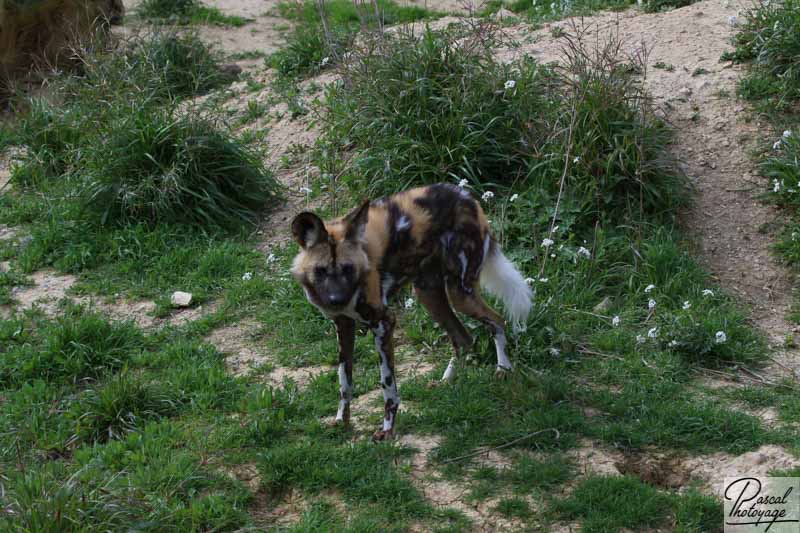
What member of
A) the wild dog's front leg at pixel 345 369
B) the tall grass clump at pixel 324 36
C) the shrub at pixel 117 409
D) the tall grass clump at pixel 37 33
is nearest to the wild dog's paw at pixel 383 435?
the wild dog's front leg at pixel 345 369

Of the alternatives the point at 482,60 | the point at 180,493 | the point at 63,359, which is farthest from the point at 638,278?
the point at 63,359

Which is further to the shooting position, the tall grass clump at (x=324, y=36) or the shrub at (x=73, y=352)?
the tall grass clump at (x=324, y=36)

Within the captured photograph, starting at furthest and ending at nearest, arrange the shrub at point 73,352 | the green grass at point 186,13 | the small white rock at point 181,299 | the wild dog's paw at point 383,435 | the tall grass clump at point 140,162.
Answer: the green grass at point 186,13 < the tall grass clump at point 140,162 < the small white rock at point 181,299 < the shrub at point 73,352 < the wild dog's paw at point 383,435

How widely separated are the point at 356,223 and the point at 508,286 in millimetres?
929

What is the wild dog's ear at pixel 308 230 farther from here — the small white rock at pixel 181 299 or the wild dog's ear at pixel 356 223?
the small white rock at pixel 181 299

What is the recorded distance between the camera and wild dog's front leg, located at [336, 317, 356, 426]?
12.5ft

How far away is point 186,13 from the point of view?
9562mm

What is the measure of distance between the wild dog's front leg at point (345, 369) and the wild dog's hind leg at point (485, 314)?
550 mm

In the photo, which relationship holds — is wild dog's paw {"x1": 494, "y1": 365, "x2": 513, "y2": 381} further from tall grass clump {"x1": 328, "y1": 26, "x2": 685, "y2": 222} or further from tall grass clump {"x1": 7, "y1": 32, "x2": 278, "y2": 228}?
tall grass clump {"x1": 7, "y1": 32, "x2": 278, "y2": 228}

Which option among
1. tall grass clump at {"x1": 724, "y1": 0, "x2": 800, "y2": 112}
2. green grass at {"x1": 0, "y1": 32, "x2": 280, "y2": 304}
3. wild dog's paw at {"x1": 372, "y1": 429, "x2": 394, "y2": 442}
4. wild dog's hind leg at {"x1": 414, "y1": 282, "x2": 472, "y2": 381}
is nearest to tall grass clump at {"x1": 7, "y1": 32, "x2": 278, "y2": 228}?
green grass at {"x1": 0, "y1": 32, "x2": 280, "y2": 304}

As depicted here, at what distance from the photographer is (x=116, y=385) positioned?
389 centimetres

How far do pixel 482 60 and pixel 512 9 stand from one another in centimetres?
296

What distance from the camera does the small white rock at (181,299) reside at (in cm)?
503

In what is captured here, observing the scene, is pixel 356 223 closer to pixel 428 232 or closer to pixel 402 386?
pixel 428 232
